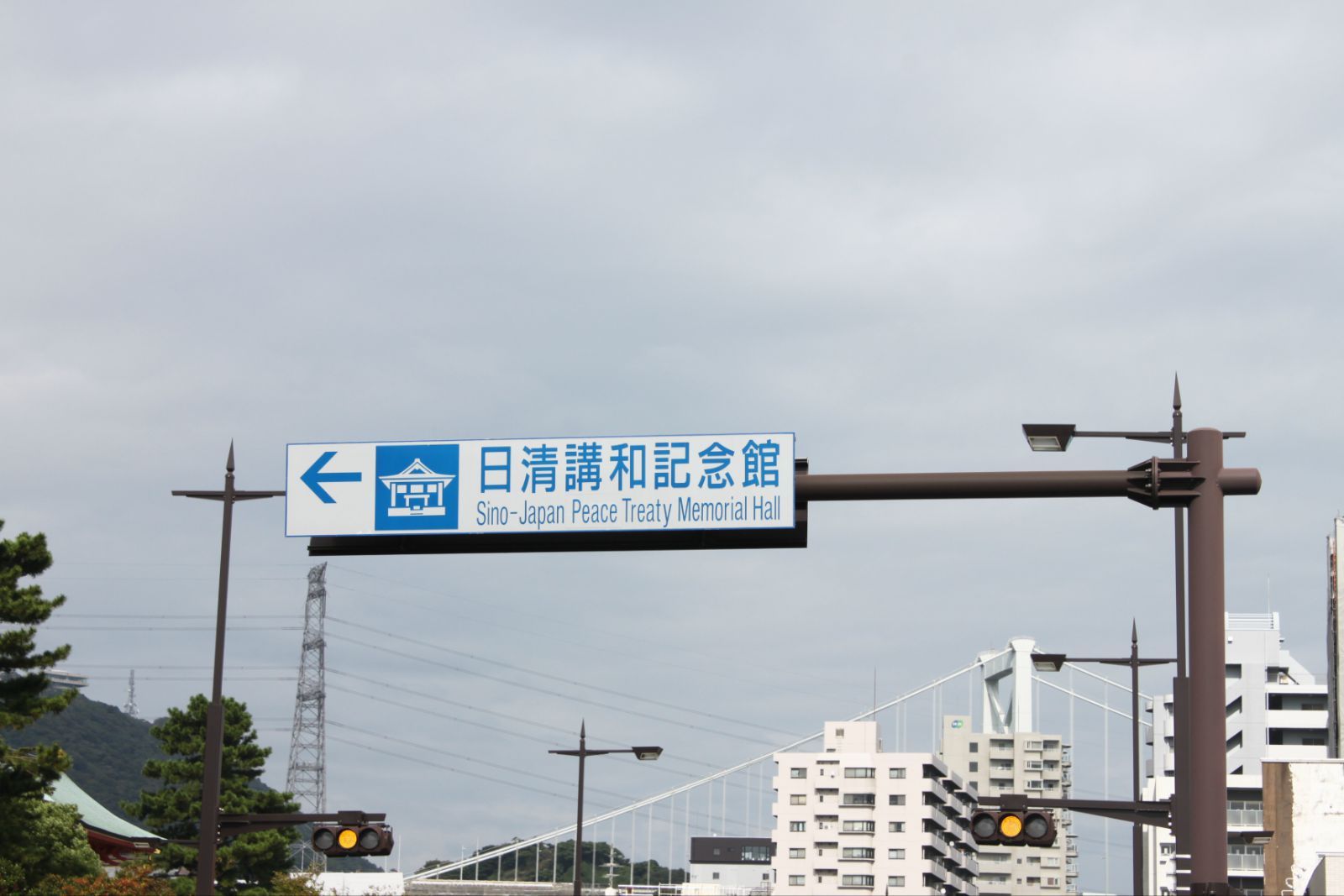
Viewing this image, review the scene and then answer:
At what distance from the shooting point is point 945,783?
18038cm

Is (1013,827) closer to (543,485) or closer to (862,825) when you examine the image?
(543,485)

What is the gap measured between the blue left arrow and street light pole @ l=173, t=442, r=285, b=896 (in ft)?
26.2

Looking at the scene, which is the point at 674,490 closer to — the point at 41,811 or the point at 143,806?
the point at 41,811

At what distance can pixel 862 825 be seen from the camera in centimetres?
17400

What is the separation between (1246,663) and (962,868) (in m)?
48.0

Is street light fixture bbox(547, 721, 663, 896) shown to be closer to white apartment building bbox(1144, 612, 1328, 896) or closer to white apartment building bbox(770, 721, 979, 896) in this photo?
white apartment building bbox(1144, 612, 1328, 896)

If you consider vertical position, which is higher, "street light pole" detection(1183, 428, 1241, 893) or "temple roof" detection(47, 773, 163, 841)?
"street light pole" detection(1183, 428, 1241, 893)

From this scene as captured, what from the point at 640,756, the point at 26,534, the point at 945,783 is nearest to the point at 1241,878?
the point at 945,783

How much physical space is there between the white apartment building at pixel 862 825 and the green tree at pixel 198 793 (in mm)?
110414

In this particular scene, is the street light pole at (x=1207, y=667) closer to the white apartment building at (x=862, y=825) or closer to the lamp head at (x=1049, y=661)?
the lamp head at (x=1049, y=661)

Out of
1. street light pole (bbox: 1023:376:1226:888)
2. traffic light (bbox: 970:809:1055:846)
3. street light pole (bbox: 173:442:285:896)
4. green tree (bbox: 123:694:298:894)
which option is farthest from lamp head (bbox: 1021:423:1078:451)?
green tree (bbox: 123:694:298:894)

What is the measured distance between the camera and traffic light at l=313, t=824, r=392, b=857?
984 inches

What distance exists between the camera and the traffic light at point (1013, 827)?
21703 millimetres

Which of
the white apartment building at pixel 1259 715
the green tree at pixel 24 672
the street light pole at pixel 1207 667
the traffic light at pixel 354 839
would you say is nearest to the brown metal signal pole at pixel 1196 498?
the street light pole at pixel 1207 667
